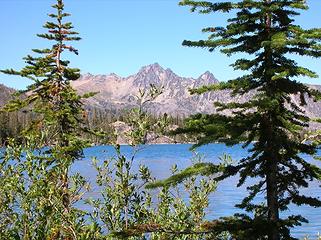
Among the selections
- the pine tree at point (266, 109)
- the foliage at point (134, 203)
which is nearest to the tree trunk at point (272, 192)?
the pine tree at point (266, 109)

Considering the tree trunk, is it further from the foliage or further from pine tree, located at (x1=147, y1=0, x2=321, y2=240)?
the foliage

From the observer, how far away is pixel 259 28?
1083cm

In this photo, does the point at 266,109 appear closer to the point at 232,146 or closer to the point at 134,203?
the point at 232,146

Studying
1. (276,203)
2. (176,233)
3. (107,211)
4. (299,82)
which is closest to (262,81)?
(299,82)

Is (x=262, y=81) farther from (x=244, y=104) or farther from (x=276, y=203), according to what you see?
(x=276, y=203)

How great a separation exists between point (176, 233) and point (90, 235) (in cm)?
215

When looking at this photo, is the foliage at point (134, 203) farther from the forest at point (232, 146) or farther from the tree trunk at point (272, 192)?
the tree trunk at point (272, 192)

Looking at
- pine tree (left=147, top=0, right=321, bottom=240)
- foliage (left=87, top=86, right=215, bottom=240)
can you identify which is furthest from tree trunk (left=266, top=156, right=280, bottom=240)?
foliage (left=87, top=86, right=215, bottom=240)

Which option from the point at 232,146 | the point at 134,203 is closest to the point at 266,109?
the point at 232,146

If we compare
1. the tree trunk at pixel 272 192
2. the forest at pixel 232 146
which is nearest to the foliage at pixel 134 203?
the forest at pixel 232 146

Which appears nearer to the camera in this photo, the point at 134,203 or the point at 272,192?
the point at 272,192

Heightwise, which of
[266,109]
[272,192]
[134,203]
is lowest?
[134,203]

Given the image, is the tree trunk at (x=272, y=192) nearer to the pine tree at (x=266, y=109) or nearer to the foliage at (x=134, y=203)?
the pine tree at (x=266, y=109)

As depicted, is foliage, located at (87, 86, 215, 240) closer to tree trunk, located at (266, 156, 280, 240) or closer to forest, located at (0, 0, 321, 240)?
forest, located at (0, 0, 321, 240)
